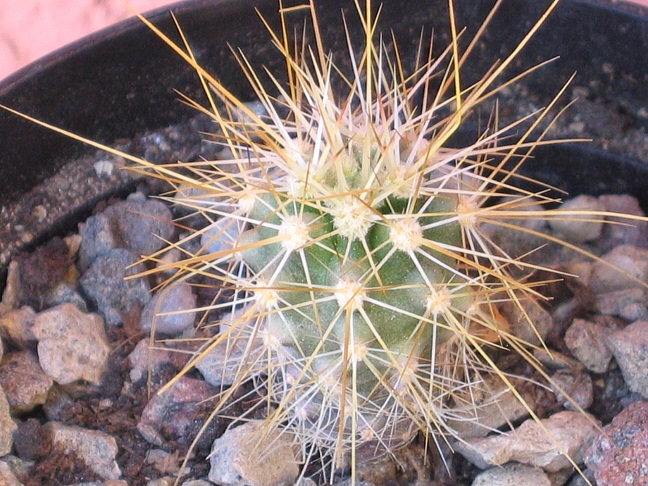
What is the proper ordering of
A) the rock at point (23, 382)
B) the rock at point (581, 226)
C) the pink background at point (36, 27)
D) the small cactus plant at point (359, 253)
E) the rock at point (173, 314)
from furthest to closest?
the pink background at point (36, 27)
the rock at point (581, 226)
the rock at point (173, 314)
the rock at point (23, 382)
the small cactus plant at point (359, 253)

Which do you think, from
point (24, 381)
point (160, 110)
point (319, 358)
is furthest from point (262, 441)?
point (160, 110)

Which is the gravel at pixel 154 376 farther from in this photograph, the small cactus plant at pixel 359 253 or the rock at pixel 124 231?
the small cactus plant at pixel 359 253

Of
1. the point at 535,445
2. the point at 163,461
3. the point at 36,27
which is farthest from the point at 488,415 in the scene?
the point at 36,27

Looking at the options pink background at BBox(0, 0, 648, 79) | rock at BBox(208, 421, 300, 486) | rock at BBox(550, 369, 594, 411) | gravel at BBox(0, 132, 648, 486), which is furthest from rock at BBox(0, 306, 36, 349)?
rock at BBox(550, 369, 594, 411)

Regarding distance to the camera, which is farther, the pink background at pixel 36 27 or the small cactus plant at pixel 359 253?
the pink background at pixel 36 27

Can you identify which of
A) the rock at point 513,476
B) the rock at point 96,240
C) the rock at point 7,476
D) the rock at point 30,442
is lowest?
the rock at point 513,476

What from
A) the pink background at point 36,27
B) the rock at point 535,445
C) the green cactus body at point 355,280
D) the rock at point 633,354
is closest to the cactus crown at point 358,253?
the green cactus body at point 355,280

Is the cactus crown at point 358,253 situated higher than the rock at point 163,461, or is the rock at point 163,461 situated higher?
the cactus crown at point 358,253
